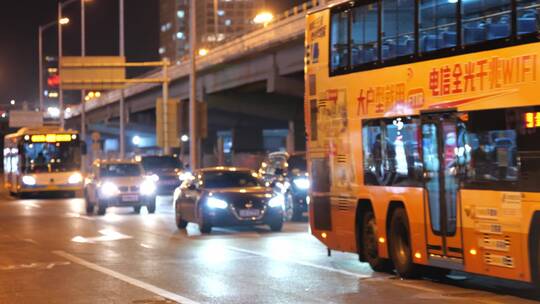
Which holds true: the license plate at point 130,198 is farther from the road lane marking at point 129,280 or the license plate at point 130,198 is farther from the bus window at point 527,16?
the bus window at point 527,16

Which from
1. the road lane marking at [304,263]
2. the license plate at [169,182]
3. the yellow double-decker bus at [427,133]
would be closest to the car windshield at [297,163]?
the road lane marking at [304,263]

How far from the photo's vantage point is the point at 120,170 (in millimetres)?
30453

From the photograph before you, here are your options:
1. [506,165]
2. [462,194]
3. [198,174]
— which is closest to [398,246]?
[462,194]

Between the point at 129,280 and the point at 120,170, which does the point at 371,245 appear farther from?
the point at 120,170

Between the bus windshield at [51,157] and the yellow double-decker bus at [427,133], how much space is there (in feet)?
93.7

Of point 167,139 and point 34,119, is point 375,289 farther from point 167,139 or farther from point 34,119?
point 34,119

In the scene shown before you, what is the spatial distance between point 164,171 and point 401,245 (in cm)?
3074

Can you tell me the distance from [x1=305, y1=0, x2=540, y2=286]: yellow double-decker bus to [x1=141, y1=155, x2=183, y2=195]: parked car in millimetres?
28128

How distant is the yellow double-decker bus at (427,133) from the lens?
11.0 metres

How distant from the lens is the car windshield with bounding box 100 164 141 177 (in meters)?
30.2

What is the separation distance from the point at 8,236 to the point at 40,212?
380 inches

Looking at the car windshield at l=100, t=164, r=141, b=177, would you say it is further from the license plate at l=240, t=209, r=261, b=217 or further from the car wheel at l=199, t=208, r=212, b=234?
the license plate at l=240, t=209, r=261, b=217

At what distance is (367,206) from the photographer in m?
14.4

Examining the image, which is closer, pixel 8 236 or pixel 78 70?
pixel 8 236
